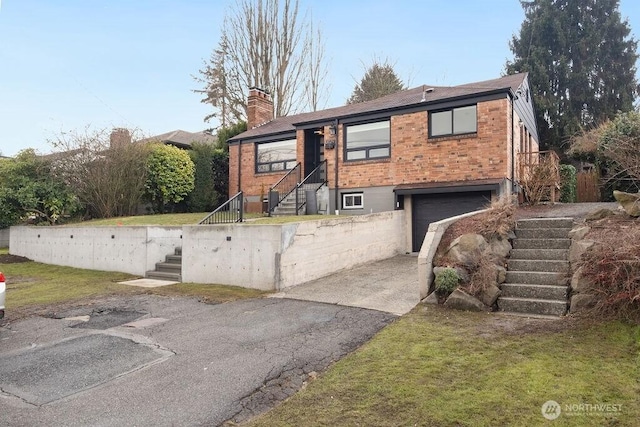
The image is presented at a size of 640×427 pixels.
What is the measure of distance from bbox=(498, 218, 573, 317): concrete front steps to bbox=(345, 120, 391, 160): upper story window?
7.66m

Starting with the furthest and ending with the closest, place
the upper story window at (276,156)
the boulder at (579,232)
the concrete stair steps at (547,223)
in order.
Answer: the upper story window at (276,156) → the concrete stair steps at (547,223) → the boulder at (579,232)

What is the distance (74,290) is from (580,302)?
33.9 feet

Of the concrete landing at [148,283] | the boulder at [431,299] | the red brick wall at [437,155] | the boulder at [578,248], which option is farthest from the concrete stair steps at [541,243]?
the concrete landing at [148,283]

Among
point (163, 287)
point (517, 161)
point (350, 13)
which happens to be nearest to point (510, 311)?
point (163, 287)

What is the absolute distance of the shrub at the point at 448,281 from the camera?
648 centimetres

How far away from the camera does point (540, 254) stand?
7.06 meters

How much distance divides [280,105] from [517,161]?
18.3 meters

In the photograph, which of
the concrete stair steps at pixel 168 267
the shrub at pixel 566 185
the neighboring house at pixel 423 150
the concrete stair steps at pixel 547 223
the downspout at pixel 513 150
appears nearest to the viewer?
the concrete stair steps at pixel 547 223

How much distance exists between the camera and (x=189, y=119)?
37906 mm

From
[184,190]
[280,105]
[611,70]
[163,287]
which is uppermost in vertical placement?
[611,70]

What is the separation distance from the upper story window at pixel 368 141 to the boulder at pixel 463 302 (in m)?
9.28

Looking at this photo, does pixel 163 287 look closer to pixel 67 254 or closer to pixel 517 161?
pixel 67 254

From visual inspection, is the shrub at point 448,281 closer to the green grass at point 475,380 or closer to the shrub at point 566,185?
the green grass at point 475,380

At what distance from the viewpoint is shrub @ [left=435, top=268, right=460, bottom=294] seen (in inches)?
255
